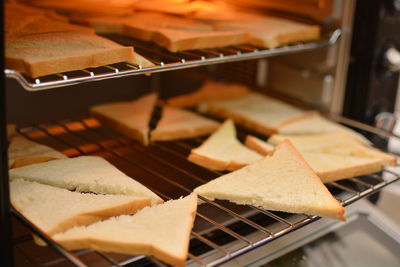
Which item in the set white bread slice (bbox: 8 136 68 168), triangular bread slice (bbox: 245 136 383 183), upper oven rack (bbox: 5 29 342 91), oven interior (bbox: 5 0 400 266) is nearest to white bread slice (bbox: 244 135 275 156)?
triangular bread slice (bbox: 245 136 383 183)

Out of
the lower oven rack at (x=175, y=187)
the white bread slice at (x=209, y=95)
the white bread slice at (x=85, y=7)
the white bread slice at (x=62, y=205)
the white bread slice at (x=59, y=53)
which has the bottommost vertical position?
the lower oven rack at (x=175, y=187)

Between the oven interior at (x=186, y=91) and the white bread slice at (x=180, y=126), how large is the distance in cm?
2

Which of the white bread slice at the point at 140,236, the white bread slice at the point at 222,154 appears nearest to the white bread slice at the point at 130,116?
the white bread slice at the point at 222,154

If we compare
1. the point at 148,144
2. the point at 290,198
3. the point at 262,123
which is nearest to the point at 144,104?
the point at 148,144

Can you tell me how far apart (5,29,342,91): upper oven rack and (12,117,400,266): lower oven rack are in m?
0.27

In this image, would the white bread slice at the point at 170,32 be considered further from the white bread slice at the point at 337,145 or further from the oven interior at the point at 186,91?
the white bread slice at the point at 337,145

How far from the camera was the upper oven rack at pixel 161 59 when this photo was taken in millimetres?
1079

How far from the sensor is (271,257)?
131cm

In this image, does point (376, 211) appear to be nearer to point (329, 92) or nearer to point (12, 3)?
point (329, 92)

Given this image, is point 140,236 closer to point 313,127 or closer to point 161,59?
point 161,59

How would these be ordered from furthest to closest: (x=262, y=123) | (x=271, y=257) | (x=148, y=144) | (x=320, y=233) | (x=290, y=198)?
(x=262, y=123), (x=148, y=144), (x=320, y=233), (x=271, y=257), (x=290, y=198)

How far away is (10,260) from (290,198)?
0.58m

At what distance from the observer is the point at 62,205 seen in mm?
1073

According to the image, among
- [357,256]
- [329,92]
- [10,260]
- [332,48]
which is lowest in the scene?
[357,256]
